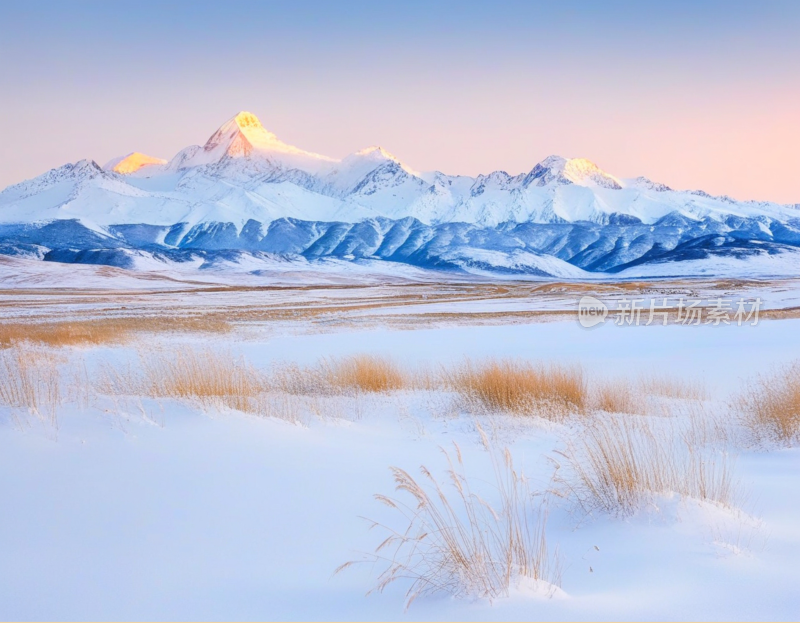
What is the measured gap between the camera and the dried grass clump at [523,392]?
9.98 m

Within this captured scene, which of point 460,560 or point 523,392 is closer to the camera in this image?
point 460,560

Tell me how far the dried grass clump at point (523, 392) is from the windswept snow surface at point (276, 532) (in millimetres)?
1954

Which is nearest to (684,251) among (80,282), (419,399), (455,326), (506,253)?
(506,253)

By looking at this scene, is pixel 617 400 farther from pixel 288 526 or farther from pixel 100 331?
pixel 100 331

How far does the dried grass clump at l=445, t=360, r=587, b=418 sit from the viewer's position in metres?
9.98

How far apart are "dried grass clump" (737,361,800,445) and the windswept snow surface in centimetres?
70

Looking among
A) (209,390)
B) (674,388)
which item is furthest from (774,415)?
(209,390)

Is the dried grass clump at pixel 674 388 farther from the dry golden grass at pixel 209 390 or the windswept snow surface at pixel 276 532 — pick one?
the dry golden grass at pixel 209 390

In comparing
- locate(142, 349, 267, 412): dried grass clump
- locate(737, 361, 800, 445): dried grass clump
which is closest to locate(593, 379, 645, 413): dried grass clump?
locate(737, 361, 800, 445): dried grass clump

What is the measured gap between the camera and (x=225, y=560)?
4059 millimetres

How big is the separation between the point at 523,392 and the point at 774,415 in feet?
11.1

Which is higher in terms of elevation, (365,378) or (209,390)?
(209,390)

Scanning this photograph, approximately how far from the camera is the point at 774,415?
28.4 feet

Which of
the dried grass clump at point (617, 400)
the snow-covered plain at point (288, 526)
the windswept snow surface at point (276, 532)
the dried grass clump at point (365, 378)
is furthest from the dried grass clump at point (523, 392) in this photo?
the windswept snow surface at point (276, 532)
